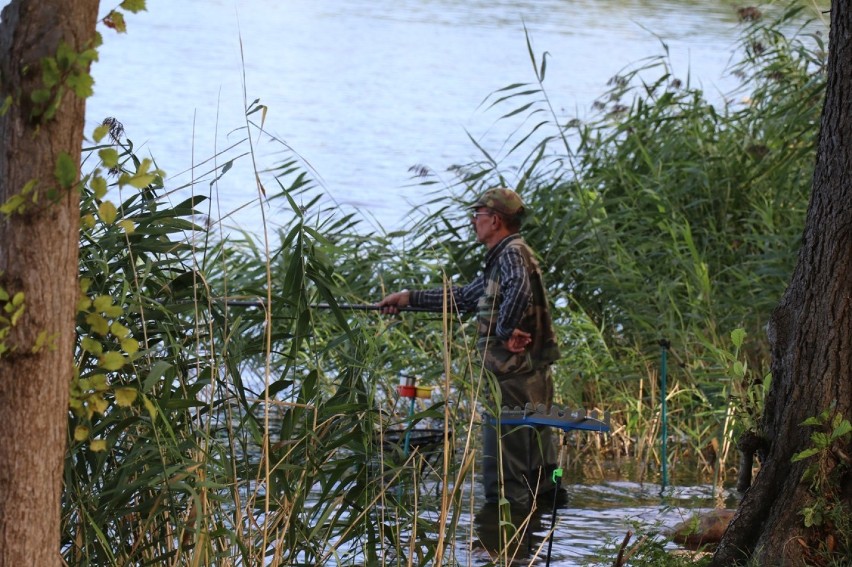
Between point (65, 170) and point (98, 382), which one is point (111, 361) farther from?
point (65, 170)

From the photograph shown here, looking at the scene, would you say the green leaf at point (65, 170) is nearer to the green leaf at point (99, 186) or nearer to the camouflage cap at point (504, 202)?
the green leaf at point (99, 186)

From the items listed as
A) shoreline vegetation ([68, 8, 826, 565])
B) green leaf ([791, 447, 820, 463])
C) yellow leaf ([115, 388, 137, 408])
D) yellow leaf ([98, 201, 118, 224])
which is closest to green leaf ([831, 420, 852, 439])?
green leaf ([791, 447, 820, 463])

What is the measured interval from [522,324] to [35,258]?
422 cm

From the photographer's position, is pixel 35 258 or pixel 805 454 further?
pixel 805 454

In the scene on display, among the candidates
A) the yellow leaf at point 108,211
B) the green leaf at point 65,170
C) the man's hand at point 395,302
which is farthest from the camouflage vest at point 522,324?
the green leaf at point 65,170

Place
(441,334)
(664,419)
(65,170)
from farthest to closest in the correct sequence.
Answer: (441,334) → (664,419) → (65,170)

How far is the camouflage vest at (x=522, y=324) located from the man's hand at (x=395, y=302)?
14.3 inches

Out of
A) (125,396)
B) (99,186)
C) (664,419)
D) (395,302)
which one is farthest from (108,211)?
(664,419)

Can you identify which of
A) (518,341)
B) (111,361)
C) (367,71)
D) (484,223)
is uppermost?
(367,71)

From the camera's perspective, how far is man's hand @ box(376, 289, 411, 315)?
21.2 ft

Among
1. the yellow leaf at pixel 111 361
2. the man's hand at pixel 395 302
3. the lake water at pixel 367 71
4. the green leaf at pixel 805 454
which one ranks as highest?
the lake water at pixel 367 71

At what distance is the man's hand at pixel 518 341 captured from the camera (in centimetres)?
664

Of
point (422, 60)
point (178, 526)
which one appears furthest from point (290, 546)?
point (422, 60)

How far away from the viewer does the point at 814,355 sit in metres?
4.29
